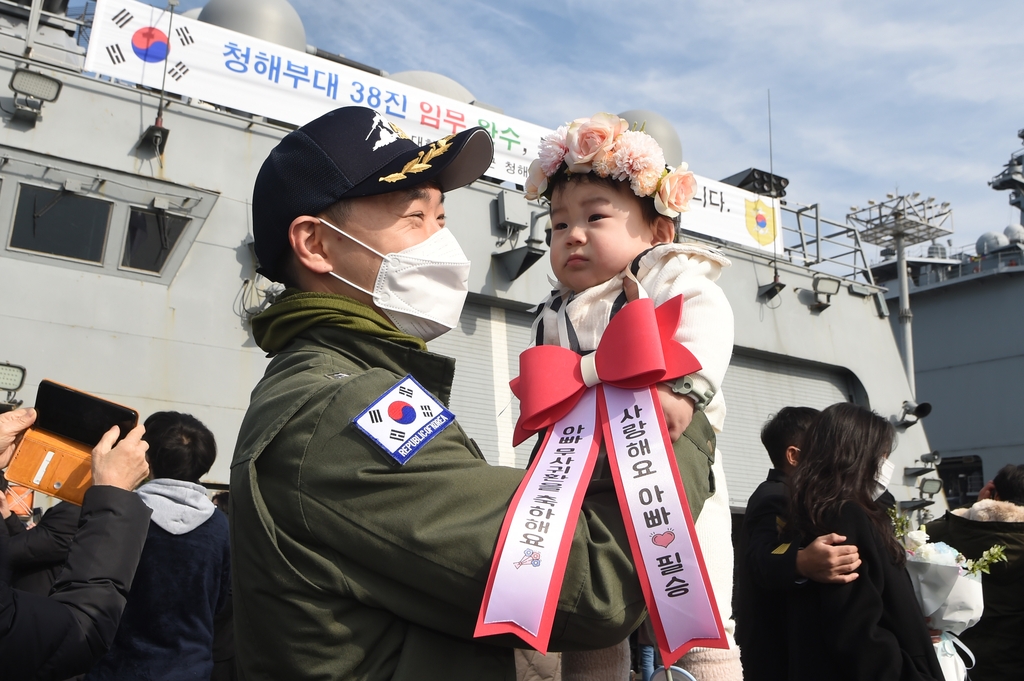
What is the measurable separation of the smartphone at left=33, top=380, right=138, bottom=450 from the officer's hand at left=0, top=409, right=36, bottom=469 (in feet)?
0.33

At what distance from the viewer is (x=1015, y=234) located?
25.8 m

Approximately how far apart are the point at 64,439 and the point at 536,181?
1954mm

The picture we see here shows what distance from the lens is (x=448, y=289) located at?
200 centimetres

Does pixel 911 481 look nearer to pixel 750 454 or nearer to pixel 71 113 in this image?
pixel 750 454

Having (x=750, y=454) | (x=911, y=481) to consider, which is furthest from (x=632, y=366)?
(x=911, y=481)

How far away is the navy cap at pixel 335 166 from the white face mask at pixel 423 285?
90mm

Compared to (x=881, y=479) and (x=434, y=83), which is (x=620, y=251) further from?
(x=434, y=83)

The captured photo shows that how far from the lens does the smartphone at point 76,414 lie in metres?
2.96

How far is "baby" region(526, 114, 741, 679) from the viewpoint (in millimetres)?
2176

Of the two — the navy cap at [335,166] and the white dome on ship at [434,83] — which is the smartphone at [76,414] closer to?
the navy cap at [335,166]

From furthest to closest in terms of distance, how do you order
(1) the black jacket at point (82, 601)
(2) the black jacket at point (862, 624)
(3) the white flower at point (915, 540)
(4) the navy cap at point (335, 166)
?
(3) the white flower at point (915, 540)
(2) the black jacket at point (862, 624)
(1) the black jacket at point (82, 601)
(4) the navy cap at point (335, 166)

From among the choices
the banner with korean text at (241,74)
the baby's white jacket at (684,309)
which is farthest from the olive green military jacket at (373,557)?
the banner with korean text at (241,74)

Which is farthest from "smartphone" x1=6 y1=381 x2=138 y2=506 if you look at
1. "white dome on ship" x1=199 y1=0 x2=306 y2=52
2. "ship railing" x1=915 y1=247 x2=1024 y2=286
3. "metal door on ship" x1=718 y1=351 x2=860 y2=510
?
"ship railing" x1=915 y1=247 x2=1024 y2=286

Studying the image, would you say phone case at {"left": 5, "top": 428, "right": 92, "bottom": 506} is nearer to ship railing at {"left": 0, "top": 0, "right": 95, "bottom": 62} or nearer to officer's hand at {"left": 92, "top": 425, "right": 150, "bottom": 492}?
officer's hand at {"left": 92, "top": 425, "right": 150, "bottom": 492}
